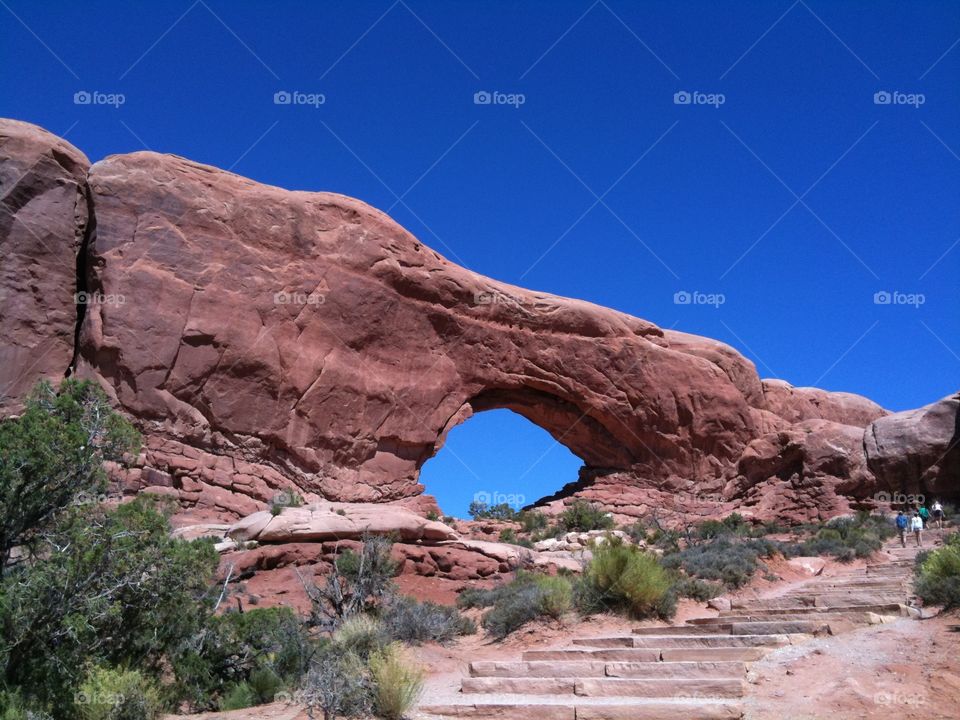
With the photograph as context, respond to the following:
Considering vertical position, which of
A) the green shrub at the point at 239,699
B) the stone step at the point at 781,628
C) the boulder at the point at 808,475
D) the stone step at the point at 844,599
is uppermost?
the boulder at the point at 808,475

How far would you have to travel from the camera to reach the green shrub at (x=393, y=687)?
22.6 ft

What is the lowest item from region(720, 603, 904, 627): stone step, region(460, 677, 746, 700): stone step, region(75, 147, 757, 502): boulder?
region(460, 677, 746, 700): stone step

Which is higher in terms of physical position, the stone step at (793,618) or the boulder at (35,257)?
the boulder at (35,257)

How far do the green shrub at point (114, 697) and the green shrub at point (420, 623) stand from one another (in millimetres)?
3637

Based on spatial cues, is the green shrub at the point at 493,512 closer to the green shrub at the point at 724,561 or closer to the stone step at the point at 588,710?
the green shrub at the point at 724,561

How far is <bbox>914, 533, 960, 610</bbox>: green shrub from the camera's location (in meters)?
9.28

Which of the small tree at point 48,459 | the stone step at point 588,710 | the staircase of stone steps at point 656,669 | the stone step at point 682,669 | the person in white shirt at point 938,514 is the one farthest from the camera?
the person in white shirt at point 938,514

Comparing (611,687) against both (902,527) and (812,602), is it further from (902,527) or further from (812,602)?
(902,527)

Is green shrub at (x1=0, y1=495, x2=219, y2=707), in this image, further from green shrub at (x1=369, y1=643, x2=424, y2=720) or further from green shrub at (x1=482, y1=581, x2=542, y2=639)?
green shrub at (x1=482, y1=581, x2=542, y2=639)

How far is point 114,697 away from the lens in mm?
7148

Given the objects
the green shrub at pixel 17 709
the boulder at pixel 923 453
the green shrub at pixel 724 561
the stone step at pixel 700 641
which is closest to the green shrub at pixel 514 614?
the stone step at pixel 700 641

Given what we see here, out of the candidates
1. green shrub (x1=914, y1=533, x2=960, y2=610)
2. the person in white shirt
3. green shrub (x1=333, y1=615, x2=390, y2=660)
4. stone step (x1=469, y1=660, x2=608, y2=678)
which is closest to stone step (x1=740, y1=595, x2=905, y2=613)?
green shrub (x1=914, y1=533, x2=960, y2=610)

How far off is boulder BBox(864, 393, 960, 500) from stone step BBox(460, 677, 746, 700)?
21666 millimetres

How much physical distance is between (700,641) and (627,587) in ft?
9.33
